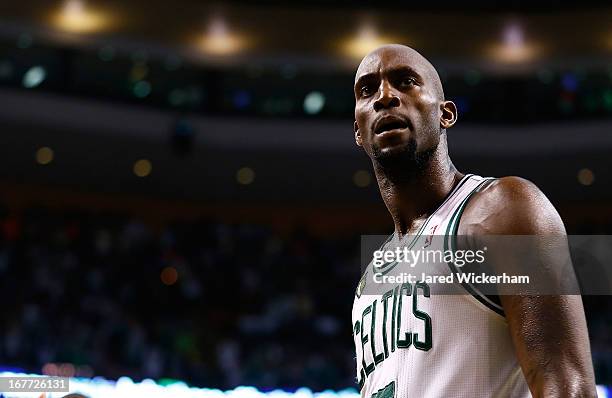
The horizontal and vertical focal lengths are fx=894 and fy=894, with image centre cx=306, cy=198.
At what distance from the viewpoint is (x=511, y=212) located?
5.95 feet

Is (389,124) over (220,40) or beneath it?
beneath

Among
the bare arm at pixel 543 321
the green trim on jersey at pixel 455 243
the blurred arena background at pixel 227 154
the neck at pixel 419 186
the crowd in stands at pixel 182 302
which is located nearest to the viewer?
the bare arm at pixel 543 321

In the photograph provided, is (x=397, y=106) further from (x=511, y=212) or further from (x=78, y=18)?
(x=78, y=18)

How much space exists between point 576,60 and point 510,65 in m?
1.08

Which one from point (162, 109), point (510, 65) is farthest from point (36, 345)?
point (510, 65)

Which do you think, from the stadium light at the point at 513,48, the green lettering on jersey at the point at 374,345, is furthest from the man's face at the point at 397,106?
the stadium light at the point at 513,48

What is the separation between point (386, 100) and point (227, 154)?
1433cm

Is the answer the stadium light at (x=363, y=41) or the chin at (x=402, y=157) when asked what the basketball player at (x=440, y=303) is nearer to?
the chin at (x=402, y=157)

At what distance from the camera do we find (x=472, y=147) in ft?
52.2

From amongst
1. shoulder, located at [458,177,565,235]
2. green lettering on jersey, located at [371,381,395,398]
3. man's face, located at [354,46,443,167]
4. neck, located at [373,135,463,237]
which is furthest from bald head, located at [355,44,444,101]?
green lettering on jersey, located at [371,381,395,398]

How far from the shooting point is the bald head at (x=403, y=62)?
2.27 meters

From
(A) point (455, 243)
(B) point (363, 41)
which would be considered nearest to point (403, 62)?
(A) point (455, 243)

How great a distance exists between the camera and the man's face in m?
2.16

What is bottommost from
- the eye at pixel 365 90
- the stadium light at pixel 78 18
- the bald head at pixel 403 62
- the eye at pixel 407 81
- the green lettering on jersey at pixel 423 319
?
the green lettering on jersey at pixel 423 319
